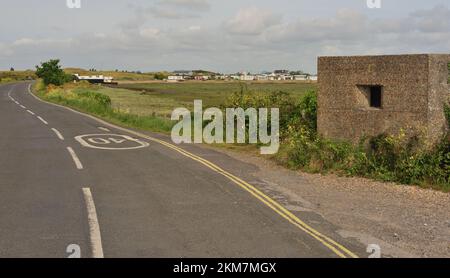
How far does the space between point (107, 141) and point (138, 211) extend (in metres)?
10.9

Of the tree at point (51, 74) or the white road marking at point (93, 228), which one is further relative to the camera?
the tree at point (51, 74)

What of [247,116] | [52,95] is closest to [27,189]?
[247,116]

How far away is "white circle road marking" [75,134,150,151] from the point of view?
18.6 m

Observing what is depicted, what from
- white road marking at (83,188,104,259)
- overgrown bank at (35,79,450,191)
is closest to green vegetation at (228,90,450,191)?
overgrown bank at (35,79,450,191)

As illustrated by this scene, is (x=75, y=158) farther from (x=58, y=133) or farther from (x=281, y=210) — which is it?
(x=281, y=210)

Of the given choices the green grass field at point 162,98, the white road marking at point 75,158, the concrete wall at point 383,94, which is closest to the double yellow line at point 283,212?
the white road marking at point 75,158

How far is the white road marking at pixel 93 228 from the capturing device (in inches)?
296

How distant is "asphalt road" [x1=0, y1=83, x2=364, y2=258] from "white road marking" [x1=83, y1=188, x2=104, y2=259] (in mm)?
16

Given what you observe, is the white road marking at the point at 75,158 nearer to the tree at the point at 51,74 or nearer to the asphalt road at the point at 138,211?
the asphalt road at the point at 138,211

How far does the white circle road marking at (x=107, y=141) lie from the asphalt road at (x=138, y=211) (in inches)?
39.7

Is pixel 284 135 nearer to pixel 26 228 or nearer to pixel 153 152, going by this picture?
pixel 153 152

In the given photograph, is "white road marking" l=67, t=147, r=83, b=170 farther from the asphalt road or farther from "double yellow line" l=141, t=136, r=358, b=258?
"double yellow line" l=141, t=136, r=358, b=258
